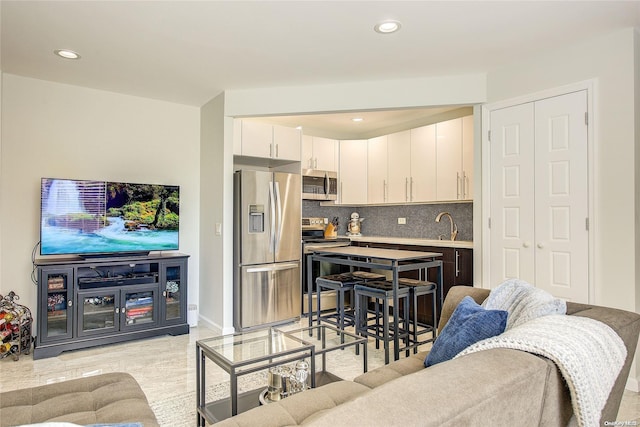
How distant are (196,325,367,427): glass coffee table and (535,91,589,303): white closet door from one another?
182cm

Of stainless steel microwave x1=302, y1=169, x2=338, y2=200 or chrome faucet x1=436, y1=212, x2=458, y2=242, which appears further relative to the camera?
stainless steel microwave x1=302, y1=169, x2=338, y2=200

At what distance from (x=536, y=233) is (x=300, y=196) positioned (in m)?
2.49

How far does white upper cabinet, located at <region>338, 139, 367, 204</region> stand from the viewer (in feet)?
17.8

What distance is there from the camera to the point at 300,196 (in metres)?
4.54

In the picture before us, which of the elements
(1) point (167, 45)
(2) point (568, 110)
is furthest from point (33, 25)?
(2) point (568, 110)

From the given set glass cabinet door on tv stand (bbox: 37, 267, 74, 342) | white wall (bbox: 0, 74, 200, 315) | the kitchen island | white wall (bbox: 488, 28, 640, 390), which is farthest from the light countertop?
glass cabinet door on tv stand (bbox: 37, 267, 74, 342)

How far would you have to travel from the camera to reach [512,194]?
3.31 metres

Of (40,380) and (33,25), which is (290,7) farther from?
(40,380)

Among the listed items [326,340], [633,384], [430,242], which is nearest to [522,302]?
[326,340]

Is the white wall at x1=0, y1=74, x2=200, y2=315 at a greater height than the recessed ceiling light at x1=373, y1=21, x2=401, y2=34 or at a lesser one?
lesser

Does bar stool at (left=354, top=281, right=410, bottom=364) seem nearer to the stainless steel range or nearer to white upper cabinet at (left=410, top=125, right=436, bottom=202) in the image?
the stainless steel range

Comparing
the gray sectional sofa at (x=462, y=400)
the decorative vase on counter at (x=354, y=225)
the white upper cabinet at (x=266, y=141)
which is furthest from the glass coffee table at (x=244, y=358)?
the decorative vase on counter at (x=354, y=225)

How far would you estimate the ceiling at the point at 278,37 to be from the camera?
2.42 meters

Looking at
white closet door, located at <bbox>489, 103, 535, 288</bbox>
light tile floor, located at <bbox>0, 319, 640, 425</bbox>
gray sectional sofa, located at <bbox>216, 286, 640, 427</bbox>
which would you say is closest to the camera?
gray sectional sofa, located at <bbox>216, 286, 640, 427</bbox>
